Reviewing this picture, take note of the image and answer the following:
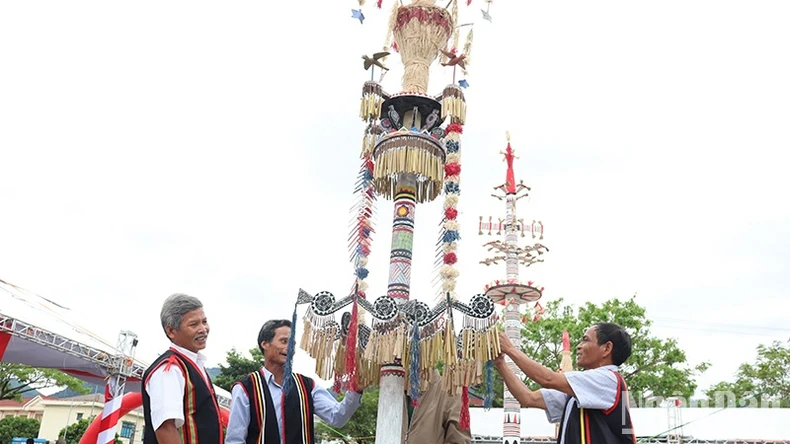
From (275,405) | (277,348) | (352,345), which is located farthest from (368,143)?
(275,405)

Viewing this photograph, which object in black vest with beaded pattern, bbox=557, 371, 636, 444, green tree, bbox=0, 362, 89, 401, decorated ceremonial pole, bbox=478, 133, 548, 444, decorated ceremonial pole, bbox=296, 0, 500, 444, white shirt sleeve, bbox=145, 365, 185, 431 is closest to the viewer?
white shirt sleeve, bbox=145, 365, 185, 431

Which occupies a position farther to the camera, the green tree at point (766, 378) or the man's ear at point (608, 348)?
the green tree at point (766, 378)

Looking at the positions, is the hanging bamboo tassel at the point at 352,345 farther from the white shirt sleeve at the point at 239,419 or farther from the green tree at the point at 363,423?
the green tree at the point at 363,423

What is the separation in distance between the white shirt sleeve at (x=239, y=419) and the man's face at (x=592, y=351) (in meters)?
1.59

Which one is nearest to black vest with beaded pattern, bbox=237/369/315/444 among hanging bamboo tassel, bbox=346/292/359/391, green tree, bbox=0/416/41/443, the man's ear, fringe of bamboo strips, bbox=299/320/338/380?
hanging bamboo tassel, bbox=346/292/359/391

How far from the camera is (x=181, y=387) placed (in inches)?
98.0

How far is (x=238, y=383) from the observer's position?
318cm

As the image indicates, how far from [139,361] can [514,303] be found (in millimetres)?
9402

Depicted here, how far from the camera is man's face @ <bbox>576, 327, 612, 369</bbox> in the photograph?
2.84m

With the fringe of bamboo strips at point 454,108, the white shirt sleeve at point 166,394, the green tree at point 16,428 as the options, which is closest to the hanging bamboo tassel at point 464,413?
the fringe of bamboo strips at point 454,108

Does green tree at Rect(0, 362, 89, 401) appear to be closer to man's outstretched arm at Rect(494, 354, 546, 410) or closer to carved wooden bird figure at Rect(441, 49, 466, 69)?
carved wooden bird figure at Rect(441, 49, 466, 69)

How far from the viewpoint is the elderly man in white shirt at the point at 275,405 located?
3080 millimetres

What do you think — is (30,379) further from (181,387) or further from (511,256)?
(181,387)

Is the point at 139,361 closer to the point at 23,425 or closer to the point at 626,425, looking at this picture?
the point at 626,425
